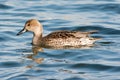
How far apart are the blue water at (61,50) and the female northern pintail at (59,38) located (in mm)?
302

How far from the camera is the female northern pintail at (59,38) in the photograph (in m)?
15.5

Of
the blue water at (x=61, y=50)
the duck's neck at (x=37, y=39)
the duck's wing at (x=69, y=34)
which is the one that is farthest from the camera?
the duck's neck at (x=37, y=39)

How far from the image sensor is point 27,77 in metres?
12.1

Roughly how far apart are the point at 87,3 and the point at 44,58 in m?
7.59

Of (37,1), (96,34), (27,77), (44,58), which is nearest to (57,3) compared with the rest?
(37,1)

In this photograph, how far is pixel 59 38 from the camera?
1573cm

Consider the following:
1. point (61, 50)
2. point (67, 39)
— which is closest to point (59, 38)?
point (67, 39)

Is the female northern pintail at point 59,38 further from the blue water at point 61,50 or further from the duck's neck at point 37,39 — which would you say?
the blue water at point 61,50

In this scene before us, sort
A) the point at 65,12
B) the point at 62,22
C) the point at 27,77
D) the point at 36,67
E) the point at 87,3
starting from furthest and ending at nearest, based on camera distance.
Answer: the point at 87,3, the point at 65,12, the point at 62,22, the point at 36,67, the point at 27,77

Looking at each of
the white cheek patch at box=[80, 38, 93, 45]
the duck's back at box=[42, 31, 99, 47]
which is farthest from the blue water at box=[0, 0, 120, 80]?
the duck's back at box=[42, 31, 99, 47]

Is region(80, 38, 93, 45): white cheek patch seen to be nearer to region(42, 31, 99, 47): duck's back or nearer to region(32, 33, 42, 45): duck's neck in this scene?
region(42, 31, 99, 47): duck's back

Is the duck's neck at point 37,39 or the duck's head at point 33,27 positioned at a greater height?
the duck's head at point 33,27

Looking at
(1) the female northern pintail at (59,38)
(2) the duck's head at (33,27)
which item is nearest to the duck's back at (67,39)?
(1) the female northern pintail at (59,38)

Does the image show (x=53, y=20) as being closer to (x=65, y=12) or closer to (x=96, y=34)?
(x=65, y=12)
